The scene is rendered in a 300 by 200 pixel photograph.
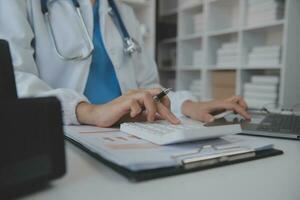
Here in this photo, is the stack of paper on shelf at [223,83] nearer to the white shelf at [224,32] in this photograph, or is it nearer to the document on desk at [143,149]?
the white shelf at [224,32]

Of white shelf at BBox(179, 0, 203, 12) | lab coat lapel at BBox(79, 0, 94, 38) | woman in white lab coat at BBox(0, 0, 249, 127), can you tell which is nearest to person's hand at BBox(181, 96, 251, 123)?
woman in white lab coat at BBox(0, 0, 249, 127)

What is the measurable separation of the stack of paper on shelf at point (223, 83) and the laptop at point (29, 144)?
2.01m

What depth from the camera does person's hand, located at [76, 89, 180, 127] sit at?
0.57 m

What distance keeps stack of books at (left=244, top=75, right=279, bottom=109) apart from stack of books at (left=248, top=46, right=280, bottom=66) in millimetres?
99

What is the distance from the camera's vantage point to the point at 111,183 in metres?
0.32

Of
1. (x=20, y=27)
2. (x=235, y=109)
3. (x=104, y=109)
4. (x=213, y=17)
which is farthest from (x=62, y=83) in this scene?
(x=213, y=17)

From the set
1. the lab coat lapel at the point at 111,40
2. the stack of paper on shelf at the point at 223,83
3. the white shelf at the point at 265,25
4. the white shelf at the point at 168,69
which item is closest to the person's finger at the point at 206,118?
the lab coat lapel at the point at 111,40

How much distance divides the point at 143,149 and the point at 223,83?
1.96 metres

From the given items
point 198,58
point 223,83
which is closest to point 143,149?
point 223,83

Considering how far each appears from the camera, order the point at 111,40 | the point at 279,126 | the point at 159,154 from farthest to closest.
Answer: the point at 111,40
the point at 279,126
the point at 159,154

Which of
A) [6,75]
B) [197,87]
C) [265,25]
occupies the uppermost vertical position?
[265,25]

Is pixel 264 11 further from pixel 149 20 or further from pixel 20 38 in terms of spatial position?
pixel 20 38

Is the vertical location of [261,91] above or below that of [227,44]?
below

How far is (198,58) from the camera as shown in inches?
101
